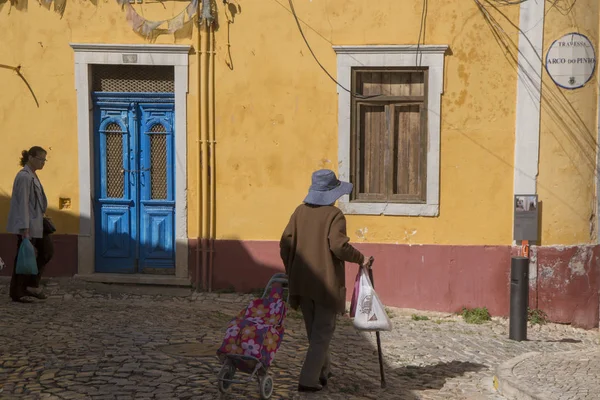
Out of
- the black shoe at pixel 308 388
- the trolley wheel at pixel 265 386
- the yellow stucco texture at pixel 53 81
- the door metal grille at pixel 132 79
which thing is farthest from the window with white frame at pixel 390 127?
the trolley wheel at pixel 265 386

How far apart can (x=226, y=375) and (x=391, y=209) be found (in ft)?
16.1

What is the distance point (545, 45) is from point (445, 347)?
3.84 metres

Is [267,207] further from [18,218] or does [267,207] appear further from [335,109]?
[18,218]

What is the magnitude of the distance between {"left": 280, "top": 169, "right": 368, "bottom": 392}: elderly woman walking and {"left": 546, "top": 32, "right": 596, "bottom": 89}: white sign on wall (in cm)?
486

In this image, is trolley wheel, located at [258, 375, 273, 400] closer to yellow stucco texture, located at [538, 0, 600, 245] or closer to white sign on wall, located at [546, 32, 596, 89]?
yellow stucco texture, located at [538, 0, 600, 245]

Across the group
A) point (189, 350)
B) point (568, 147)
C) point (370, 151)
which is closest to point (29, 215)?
point (189, 350)

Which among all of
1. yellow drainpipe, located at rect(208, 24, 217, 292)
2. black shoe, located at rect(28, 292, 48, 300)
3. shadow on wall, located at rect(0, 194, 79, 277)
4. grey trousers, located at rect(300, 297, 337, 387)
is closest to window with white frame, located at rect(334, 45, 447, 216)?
yellow drainpipe, located at rect(208, 24, 217, 292)

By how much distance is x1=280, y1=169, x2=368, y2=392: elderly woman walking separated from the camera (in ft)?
22.1

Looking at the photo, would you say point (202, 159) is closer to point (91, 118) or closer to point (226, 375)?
point (91, 118)

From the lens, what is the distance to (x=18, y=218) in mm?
9695

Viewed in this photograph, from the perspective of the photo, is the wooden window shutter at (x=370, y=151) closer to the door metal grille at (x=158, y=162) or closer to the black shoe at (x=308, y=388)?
the door metal grille at (x=158, y=162)

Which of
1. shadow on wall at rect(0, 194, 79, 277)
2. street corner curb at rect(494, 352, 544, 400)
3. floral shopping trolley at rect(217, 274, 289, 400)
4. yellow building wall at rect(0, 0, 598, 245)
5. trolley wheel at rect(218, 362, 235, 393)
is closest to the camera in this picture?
floral shopping trolley at rect(217, 274, 289, 400)

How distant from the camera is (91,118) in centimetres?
1138

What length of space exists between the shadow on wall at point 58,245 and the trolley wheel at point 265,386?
18.3ft
